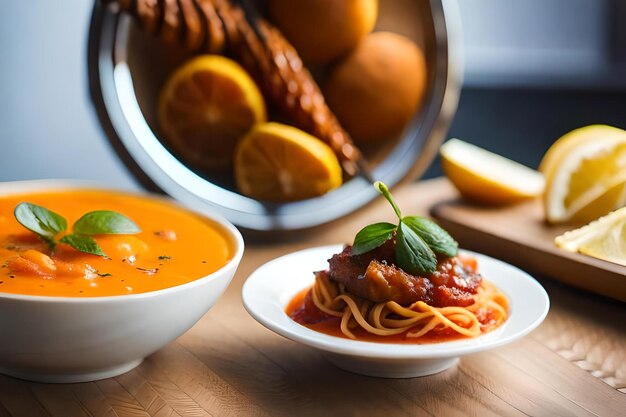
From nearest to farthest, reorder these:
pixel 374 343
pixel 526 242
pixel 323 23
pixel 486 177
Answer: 1. pixel 374 343
2. pixel 526 242
3. pixel 323 23
4. pixel 486 177

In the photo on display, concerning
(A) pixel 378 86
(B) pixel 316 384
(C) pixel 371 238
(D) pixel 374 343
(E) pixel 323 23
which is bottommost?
(B) pixel 316 384

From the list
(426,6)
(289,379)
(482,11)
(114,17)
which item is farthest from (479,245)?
(482,11)

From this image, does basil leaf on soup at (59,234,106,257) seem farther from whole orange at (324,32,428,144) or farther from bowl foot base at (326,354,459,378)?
whole orange at (324,32,428,144)

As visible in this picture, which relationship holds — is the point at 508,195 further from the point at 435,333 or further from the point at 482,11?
the point at 482,11

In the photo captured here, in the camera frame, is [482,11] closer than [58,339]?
No

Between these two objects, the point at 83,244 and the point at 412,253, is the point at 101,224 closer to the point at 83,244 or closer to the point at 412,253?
the point at 83,244

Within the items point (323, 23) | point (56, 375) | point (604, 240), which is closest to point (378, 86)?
point (323, 23)

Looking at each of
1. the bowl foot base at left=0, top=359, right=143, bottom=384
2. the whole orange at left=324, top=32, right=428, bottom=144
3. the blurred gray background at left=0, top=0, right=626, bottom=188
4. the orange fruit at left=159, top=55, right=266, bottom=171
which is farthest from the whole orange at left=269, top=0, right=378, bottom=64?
the blurred gray background at left=0, top=0, right=626, bottom=188

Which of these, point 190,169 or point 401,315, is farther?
point 190,169
